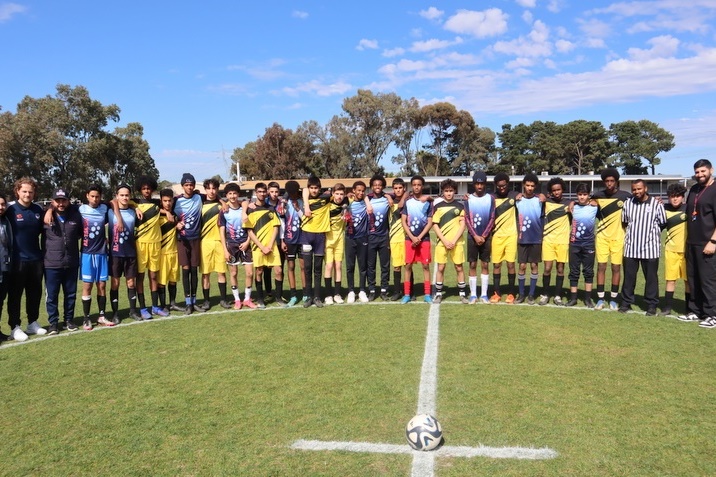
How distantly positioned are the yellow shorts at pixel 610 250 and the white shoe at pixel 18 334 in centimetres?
805

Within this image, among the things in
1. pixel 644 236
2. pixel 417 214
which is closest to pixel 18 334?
pixel 417 214

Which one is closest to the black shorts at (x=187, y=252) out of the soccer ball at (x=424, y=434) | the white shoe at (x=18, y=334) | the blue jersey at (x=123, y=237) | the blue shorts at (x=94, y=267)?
the blue jersey at (x=123, y=237)

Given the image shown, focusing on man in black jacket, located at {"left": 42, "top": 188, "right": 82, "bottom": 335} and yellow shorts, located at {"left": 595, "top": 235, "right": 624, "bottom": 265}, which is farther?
yellow shorts, located at {"left": 595, "top": 235, "right": 624, "bottom": 265}

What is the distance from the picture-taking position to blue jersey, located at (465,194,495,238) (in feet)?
26.6

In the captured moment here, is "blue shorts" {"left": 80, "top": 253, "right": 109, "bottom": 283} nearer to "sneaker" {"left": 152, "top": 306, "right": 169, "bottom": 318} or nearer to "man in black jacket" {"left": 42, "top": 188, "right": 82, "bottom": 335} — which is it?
"man in black jacket" {"left": 42, "top": 188, "right": 82, "bottom": 335}

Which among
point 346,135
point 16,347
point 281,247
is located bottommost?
point 16,347

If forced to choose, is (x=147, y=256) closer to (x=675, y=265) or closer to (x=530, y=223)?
(x=530, y=223)

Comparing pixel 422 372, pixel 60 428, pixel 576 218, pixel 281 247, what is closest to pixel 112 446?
pixel 60 428

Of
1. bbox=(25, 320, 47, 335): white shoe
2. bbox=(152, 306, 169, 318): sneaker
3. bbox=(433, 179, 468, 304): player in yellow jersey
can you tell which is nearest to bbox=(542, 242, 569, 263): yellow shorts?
bbox=(433, 179, 468, 304): player in yellow jersey

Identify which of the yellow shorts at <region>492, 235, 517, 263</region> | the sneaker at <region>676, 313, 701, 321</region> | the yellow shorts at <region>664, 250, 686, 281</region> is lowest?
the sneaker at <region>676, 313, 701, 321</region>

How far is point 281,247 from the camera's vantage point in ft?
27.8

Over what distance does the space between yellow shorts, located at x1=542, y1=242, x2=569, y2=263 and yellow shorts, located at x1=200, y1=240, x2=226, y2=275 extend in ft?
16.2

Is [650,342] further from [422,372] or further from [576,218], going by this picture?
[422,372]

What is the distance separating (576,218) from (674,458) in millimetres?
4834
